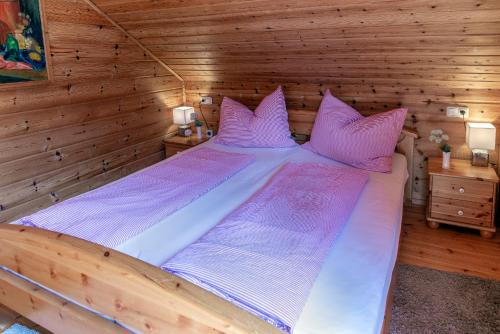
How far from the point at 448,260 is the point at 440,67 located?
133 centimetres

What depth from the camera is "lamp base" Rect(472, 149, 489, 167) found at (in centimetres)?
284

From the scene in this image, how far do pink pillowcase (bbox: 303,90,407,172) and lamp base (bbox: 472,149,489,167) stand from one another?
637mm

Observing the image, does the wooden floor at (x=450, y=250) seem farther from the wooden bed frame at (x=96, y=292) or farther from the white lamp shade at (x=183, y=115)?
the white lamp shade at (x=183, y=115)

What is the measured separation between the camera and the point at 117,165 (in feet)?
11.3

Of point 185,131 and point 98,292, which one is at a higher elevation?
point 185,131

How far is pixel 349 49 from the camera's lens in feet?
8.86

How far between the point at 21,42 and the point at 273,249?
2.22 m

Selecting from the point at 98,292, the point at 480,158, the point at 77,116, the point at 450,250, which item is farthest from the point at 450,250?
the point at 77,116

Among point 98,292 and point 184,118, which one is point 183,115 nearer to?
point 184,118

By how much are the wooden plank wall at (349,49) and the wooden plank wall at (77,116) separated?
0.25m

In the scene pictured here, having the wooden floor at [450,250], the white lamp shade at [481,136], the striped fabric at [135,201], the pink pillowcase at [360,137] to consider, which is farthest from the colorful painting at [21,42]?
the white lamp shade at [481,136]

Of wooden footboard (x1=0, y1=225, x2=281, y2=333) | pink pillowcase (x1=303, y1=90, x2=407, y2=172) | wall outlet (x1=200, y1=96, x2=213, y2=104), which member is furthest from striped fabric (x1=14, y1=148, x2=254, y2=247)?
wall outlet (x1=200, y1=96, x2=213, y2=104)

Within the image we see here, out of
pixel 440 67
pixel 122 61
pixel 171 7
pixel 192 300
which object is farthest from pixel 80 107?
pixel 440 67

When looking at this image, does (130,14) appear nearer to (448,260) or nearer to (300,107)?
(300,107)
